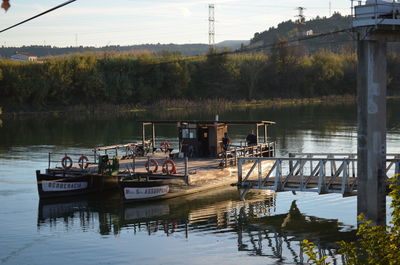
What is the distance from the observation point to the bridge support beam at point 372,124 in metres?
21.8

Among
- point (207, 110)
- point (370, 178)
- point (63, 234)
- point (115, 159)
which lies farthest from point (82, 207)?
point (207, 110)

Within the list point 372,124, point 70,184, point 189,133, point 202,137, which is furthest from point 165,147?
point 372,124

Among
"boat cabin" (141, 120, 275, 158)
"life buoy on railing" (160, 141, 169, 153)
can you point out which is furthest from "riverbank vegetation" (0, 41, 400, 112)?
"boat cabin" (141, 120, 275, 158)

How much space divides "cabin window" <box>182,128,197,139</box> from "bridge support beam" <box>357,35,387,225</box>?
16585 millimetres

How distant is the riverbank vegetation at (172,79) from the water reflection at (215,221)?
236ft

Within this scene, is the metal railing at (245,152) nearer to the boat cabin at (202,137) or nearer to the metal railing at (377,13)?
the boat cabin at (202,137)

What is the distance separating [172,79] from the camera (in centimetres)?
11406

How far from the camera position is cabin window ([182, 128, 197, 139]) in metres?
37.9

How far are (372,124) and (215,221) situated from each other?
9.00 meters

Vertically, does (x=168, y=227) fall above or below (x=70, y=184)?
below

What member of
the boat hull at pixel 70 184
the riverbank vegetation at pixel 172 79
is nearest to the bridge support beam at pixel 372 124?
the boat hull at pixel 70 184

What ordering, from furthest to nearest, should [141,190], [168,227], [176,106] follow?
[176,106], [141,190], [168,227]

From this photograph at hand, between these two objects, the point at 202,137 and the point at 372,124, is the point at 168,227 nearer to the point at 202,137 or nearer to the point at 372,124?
the point at 372,124

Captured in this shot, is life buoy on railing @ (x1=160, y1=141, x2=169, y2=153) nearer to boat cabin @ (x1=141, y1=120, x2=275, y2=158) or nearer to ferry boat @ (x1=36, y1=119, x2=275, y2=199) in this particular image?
boat cabin @ (x1=141, y1=120, x2=275, y2=158)
